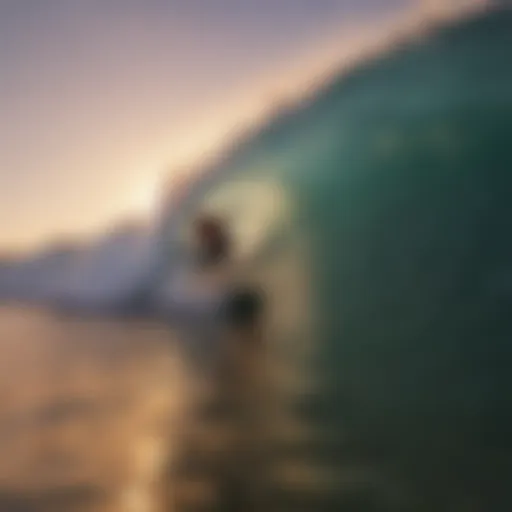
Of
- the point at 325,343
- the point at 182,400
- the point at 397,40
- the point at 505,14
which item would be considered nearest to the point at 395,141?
the point at 397,40

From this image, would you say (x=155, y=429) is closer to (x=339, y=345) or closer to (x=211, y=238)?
(x=339, y=345)

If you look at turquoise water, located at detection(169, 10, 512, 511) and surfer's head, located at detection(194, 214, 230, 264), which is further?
surfer's head, located at detection(194, 214, 230, 264)

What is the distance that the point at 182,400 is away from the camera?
Result: 2.83 feet

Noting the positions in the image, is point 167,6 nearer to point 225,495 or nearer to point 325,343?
point 325,343

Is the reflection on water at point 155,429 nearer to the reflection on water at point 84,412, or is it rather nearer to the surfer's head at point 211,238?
the reflection on water at point 84,412

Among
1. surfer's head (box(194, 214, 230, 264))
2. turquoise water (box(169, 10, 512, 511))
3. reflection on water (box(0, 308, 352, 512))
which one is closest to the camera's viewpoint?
reflection on water (box(0, 308, 352, 512))

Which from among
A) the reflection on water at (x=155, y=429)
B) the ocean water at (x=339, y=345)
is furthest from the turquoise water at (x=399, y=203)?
the reflection on water at (x=155, y=429)

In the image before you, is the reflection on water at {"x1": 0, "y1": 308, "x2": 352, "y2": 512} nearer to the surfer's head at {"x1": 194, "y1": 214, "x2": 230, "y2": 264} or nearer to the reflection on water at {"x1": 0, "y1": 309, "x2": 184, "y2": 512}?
the reflection on water at {"x1": 0, "y1": 309, "x2": 184, "y2": 512}

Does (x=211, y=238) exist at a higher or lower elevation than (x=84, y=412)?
higher

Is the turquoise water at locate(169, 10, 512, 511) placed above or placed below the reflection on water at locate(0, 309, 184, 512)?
above

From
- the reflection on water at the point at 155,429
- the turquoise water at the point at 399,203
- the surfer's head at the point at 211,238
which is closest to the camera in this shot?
the reflection on water at the point at 155,429

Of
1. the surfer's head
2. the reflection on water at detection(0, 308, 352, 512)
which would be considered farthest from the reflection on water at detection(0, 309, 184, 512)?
the surfer's head

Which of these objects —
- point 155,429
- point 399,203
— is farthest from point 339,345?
point 155,429

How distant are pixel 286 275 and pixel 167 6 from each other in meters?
0.51
